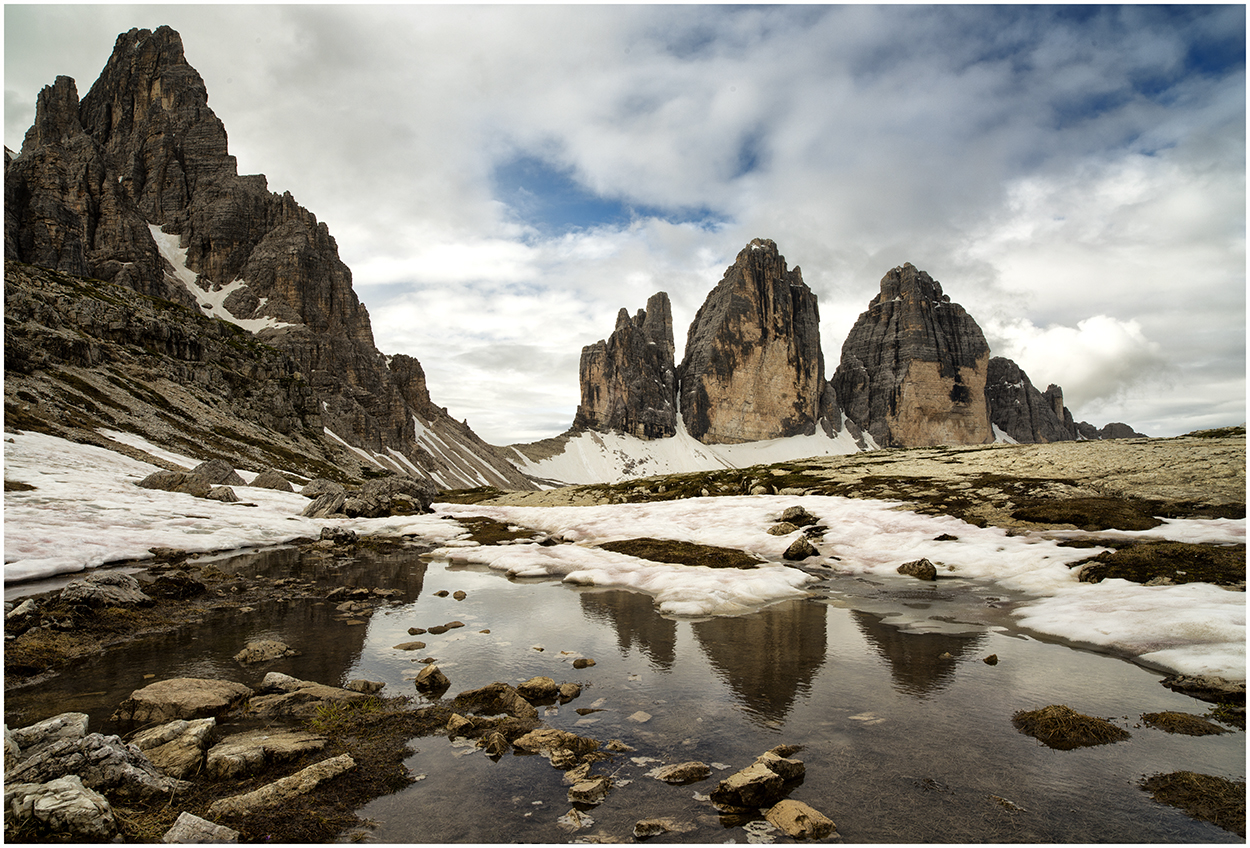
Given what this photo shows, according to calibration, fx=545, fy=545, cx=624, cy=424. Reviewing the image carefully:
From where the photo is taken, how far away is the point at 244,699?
38.9 feet

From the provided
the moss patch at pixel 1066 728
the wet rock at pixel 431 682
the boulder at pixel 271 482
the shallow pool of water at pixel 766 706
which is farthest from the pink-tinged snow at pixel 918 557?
the boulder at pixel 271 482

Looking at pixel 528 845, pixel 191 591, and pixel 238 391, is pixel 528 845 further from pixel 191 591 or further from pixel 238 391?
pixel 238 391

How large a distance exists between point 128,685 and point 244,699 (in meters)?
3.25

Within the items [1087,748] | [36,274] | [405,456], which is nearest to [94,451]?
[1087,748]

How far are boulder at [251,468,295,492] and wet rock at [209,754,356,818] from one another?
239 ft

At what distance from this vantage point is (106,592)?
18.0 meters

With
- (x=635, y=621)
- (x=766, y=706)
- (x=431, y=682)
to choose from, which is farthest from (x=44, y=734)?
(x=635, y=621)

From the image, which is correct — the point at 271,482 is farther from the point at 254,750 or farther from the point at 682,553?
the point at 254,750

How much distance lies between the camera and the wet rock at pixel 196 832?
7.21 m

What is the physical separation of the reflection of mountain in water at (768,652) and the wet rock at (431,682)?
6.96 m

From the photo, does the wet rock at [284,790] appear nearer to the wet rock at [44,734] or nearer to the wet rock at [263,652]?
the wet rock at [44,734]

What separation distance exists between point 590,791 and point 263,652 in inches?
433

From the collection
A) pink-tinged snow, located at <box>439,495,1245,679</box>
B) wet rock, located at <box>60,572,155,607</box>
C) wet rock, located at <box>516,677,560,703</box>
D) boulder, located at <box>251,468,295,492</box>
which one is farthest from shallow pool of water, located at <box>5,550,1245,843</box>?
boulder, located at <box>251,468,295,492</box>

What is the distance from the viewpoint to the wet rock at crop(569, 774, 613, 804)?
8695 millimetres
